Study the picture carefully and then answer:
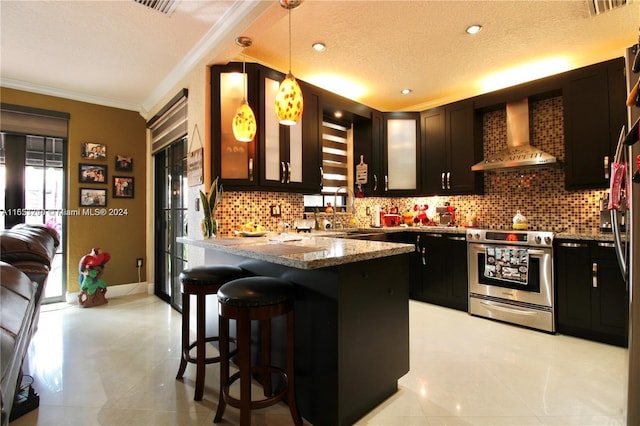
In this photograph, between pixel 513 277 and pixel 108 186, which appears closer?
pixel 513 277

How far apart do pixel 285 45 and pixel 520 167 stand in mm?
2876

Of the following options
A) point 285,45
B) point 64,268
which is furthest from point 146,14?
point 64,268

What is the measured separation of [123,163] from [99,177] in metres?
0.35

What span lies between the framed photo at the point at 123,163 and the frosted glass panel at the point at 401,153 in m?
3.76

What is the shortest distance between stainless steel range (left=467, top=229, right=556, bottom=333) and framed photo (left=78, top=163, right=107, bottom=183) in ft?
Answer: 15.8

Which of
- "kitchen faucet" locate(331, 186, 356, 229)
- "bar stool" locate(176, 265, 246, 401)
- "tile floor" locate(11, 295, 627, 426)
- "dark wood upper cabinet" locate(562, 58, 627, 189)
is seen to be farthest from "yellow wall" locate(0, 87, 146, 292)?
"dark wood upper cabinet" locate(562, 58, 627, 189)

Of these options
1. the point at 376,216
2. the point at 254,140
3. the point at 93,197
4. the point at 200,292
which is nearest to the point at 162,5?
the point at 254,140

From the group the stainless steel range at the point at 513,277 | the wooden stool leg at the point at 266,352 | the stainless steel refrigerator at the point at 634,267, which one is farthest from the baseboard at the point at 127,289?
the stainless steel refrigerator at the point at 634,267

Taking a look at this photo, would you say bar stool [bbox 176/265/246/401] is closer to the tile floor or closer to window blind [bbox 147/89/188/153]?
the tile floor

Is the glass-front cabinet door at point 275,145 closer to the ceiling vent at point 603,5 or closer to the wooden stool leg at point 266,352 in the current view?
the wooden stool leg at point 266,352

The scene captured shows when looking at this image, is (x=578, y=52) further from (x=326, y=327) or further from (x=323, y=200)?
(x=326, y=327)

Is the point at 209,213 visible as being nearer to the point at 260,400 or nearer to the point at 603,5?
the point at 260,400

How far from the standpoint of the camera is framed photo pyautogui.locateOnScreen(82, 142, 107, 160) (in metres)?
3.99

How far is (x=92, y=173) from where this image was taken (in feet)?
13.3
